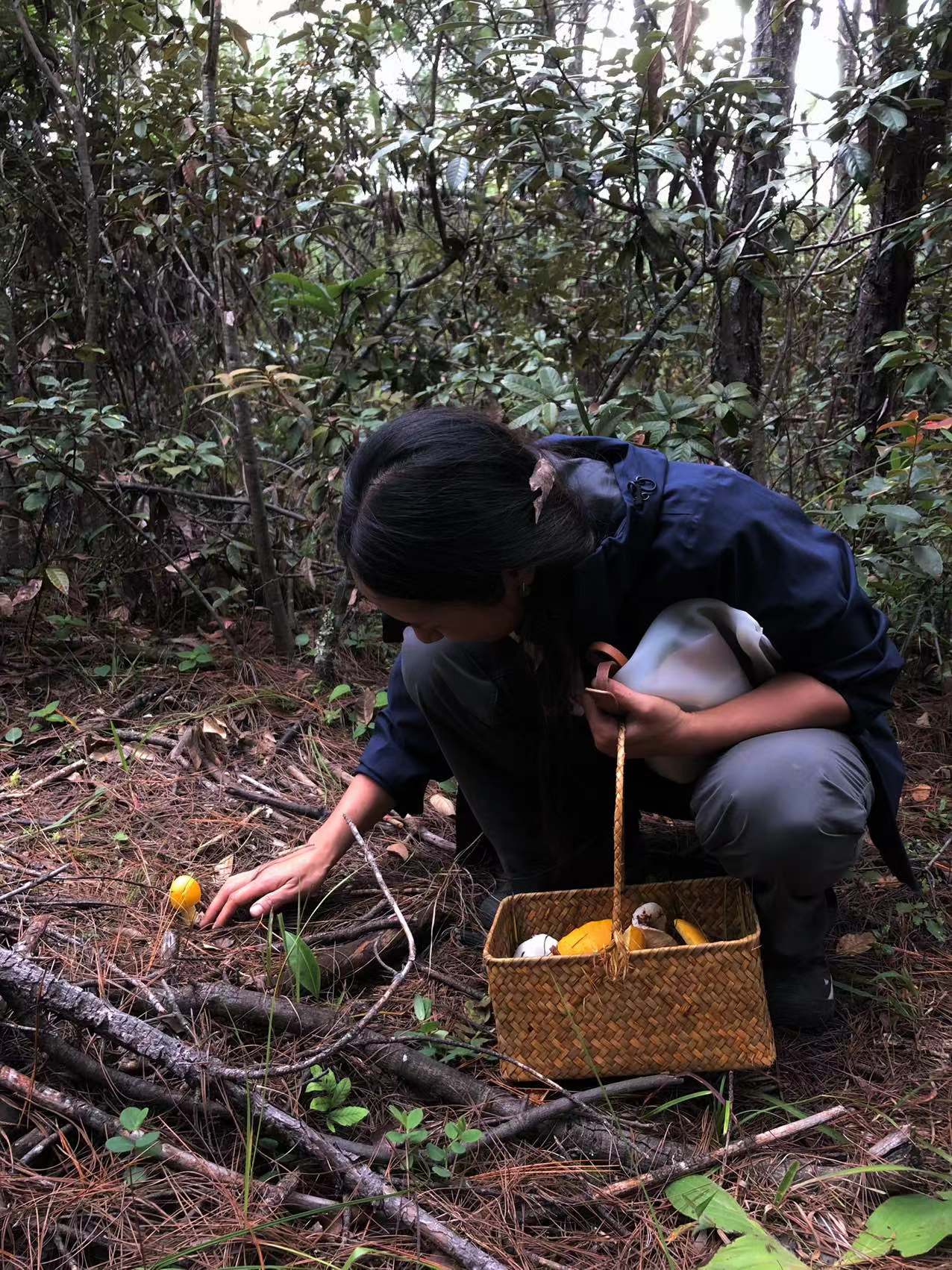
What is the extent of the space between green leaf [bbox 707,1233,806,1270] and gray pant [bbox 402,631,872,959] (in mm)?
507

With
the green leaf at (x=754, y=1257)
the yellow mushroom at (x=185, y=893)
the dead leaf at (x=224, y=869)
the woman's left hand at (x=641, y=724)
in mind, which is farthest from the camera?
the dead leaf at (x=224, y=869)

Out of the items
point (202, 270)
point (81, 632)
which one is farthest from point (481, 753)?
point (202, 270)

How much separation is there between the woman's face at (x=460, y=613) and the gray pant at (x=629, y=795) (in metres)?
0.23

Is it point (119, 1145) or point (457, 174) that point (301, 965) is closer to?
point (119, 1145)

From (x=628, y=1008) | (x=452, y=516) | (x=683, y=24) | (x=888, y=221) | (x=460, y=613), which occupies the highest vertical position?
Result: (x=683, y=24)

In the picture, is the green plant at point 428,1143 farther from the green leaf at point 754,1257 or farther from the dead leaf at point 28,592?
the dead leaf at point 28,592

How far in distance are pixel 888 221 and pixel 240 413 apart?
85.7 inches

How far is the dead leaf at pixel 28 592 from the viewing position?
283 centimetres

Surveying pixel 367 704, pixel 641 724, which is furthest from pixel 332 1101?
pixel 367 704

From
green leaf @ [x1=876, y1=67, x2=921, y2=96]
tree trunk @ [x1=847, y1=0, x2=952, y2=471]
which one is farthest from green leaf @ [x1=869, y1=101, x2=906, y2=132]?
tree trunk @ [x1=847, y1=0, x2=952, y2=471]

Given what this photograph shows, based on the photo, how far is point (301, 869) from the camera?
1.77 meters

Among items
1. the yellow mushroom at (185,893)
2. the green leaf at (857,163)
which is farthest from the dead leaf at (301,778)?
the green leaf at (857,163)

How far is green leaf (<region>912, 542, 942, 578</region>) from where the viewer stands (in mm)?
2273

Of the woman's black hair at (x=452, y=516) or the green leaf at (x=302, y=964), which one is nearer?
the woman's black hair at (x=452, y=516)
